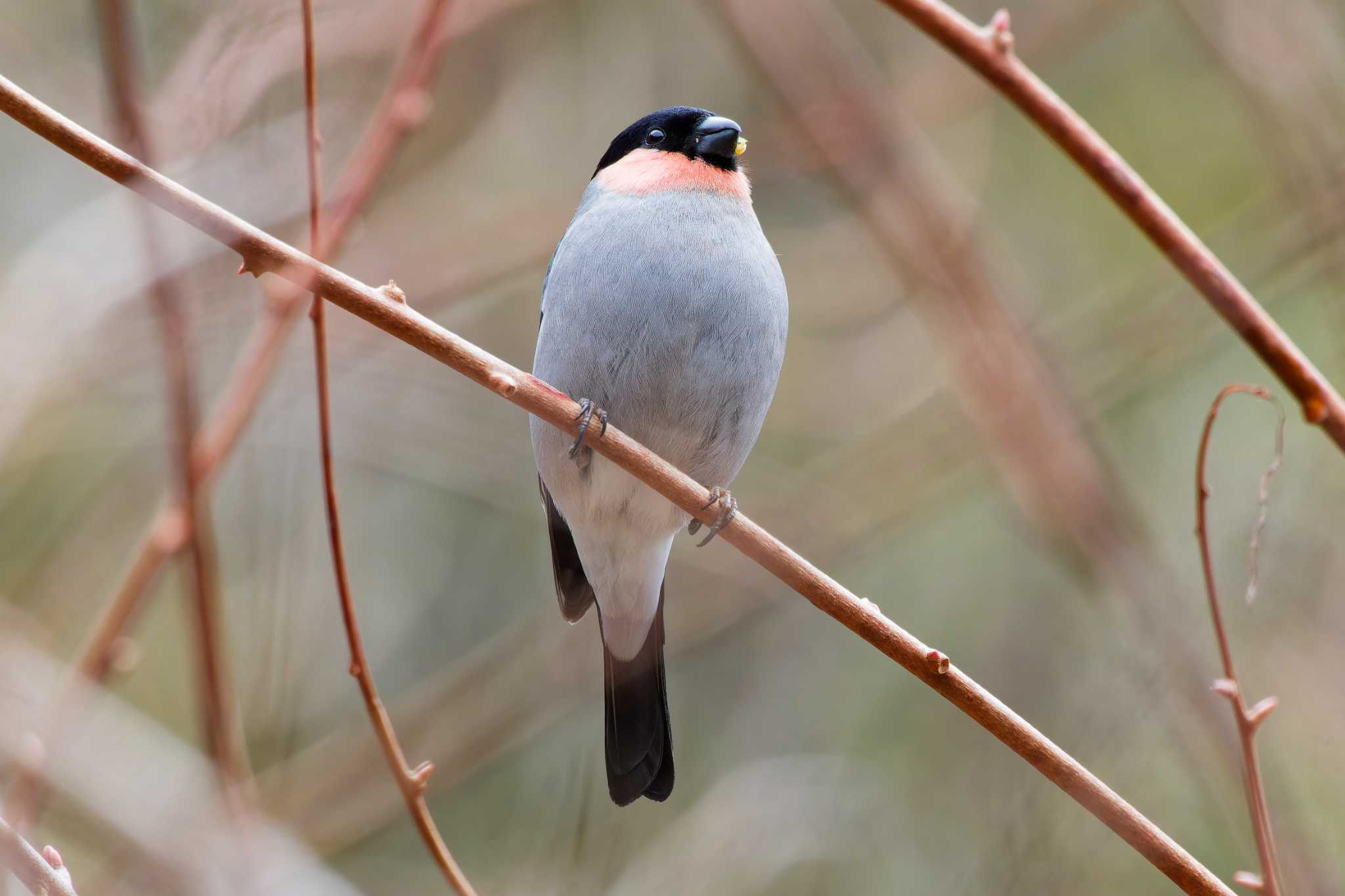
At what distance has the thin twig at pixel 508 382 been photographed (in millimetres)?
1638

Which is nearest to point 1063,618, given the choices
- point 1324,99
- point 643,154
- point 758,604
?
point 758,604

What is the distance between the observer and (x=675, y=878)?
344 cm

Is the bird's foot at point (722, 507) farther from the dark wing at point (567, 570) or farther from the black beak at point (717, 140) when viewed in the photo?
the black beak at point (717, 140)

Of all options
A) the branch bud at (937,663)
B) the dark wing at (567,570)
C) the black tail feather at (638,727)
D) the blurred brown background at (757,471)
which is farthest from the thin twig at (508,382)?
the dark wing at (567,570)

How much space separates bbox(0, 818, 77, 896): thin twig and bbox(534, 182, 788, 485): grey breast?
1.52 m

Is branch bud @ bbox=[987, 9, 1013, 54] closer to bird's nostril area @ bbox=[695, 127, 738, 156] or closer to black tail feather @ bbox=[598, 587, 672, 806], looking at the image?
bird's nostril area @ bbox=[695, 127, 738, 156]

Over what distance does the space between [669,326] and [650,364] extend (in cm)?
9

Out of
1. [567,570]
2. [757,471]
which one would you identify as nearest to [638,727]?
[567,570]

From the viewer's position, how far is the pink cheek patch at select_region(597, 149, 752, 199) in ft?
9.87

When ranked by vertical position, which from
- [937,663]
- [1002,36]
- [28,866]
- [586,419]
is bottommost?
[28,866]

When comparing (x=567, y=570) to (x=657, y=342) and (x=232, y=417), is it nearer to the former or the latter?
(x=657, y=342)

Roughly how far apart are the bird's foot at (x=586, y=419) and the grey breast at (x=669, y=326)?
0.35ft

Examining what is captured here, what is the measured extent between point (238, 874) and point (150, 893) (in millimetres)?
633

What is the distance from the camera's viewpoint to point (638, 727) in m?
2.96
